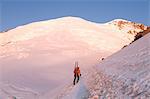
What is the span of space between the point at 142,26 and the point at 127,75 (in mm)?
105792

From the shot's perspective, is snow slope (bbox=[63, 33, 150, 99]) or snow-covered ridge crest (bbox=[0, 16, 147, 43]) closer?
snow slope (bbox=[63, 33, 150, 99])

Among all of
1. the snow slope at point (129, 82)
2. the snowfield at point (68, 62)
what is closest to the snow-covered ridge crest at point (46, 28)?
the snowfield at point (68, 62)

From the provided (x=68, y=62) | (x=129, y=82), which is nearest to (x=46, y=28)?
(x=68, y=62)

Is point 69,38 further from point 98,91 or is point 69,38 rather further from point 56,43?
point 98,91

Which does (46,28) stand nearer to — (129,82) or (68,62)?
(68,62)

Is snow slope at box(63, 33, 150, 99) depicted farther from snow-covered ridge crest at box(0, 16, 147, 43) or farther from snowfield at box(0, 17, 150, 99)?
snow-covered ridge crest at box(0, 16, 147, 43)

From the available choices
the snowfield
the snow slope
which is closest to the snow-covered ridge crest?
the snowfield

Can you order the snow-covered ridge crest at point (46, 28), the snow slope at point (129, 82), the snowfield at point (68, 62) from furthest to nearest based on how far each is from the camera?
the snow-covered ridge crest at point (46, 28) < the snowfield at point (68, 62) < the snow slope at point (129, 82)

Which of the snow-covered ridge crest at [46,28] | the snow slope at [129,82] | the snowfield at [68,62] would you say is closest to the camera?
the snow slope at [129,82]

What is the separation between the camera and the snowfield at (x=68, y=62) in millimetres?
18891

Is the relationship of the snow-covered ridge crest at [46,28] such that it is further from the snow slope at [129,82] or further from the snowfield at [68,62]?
the snow slope at [129,82]

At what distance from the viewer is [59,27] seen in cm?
8162

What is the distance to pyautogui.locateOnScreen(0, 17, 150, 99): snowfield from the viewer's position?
18.9m

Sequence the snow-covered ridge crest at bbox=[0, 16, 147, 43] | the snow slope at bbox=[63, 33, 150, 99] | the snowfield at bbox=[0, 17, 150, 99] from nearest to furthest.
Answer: the snow slope at bbox=[63, 33, 150, 99], the snowfield at bbox=[0, 17, 150, 99], the snow-covered ridge crest at bbox=[0, 16, 147, 43]
